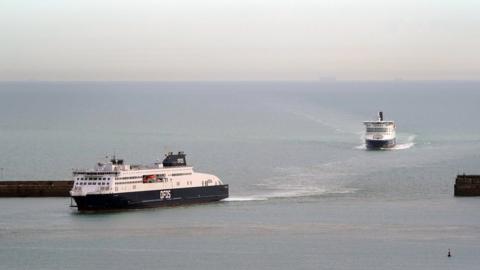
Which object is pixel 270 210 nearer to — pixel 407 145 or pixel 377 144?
pixel 377 144

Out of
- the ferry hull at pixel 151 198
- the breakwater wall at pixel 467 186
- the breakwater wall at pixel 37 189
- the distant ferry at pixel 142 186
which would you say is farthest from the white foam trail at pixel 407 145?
the breakwater wall at pixel 37 189

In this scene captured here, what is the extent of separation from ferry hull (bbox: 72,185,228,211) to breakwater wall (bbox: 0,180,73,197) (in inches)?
228

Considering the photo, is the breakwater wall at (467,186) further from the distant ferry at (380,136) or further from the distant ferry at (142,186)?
the distant ferry at (380,136)

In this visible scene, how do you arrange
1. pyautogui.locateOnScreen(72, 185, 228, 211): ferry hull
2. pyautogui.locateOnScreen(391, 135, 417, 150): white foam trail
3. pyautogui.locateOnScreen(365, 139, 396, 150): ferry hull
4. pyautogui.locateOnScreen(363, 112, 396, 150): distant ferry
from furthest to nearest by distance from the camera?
pyautogui.locateOnScreen(391, 135, 417, 150): white foam trail → pyautogui.locateOnScreen(363, 112, 396, 150): distant ferry → pyautogui.locateOnScreen(365, 139, 396, 150): ferry hull → pyautogui.locateOnScreen(72, 185, 228, 211): ferry hull

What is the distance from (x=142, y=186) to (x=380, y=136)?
45.1m

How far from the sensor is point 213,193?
3027 inches

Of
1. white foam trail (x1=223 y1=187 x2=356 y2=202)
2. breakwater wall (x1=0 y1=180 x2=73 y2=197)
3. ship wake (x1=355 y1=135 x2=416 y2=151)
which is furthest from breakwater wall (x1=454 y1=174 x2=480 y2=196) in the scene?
ship wake (x1=355 y1=135 x2=416 y2=151)

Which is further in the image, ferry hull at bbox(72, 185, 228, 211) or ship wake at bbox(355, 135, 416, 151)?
ship wake at bbox(355, 135, 416, 151)

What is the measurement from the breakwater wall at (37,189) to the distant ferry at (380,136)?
4131cm

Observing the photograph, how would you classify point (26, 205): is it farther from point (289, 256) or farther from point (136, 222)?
point (289, 256)

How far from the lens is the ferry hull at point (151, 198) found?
72.5m

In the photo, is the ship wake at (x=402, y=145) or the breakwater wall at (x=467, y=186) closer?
the breakwater wall at (x=467, y=186)

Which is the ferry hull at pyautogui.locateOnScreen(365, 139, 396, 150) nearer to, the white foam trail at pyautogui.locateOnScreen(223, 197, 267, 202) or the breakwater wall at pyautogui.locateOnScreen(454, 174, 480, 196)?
the breakwater wall at pyautogui.locateOnScreen(454, 174, 480, 196)

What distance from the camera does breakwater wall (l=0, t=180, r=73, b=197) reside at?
78.1m
